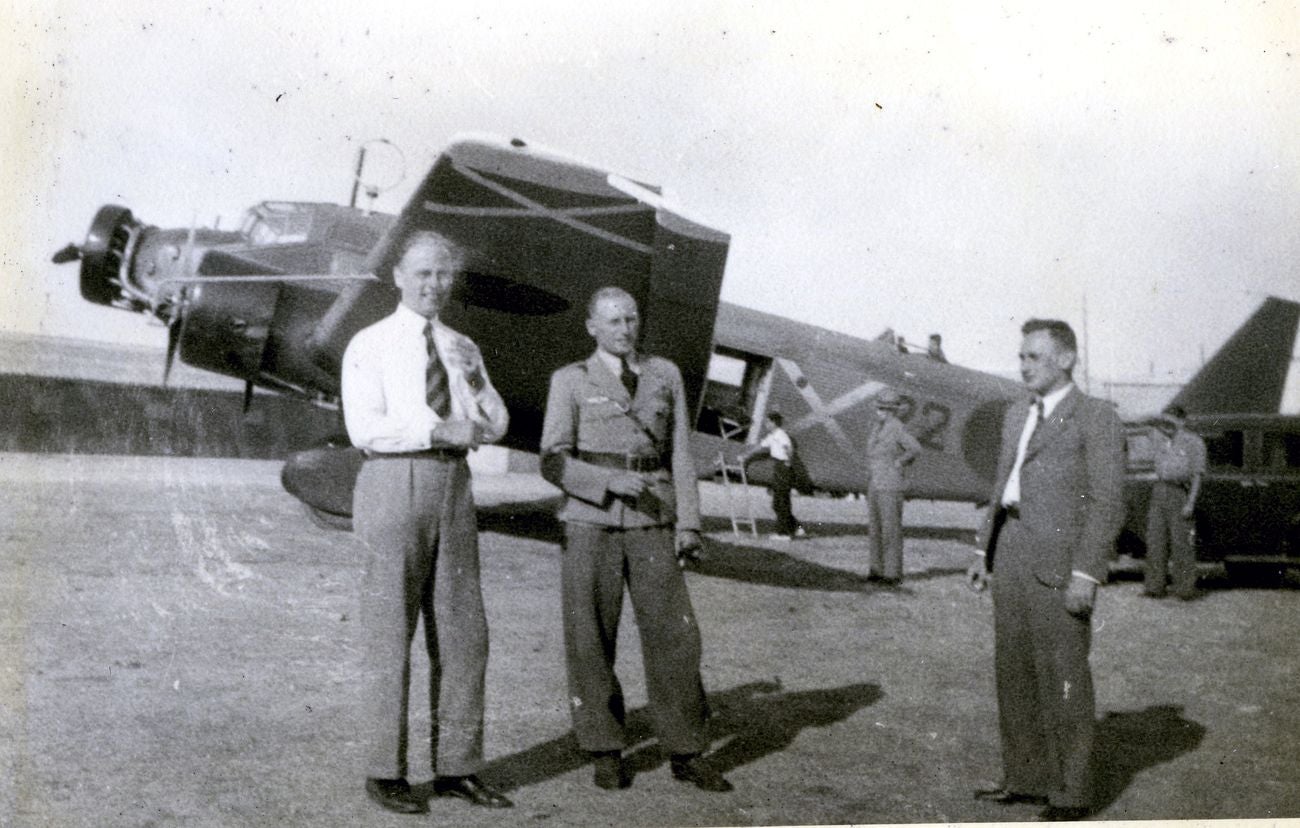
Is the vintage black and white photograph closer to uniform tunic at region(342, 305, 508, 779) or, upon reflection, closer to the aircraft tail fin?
uniform tunic at region(342, 305, 508, 779)

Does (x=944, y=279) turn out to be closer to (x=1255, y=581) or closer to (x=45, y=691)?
(x=45, y=691)

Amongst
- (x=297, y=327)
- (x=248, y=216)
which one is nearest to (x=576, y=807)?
(x=297, y=327)

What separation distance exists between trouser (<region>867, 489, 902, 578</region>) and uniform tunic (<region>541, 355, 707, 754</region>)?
4642 mm

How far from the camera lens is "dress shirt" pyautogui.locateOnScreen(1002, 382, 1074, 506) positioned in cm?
315

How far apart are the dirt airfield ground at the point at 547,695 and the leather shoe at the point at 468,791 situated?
33 millimetres

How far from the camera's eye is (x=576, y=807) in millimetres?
3023

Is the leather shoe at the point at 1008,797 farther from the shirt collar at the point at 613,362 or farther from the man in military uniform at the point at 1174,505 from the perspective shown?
the man in military uniform at the point at 1174,505

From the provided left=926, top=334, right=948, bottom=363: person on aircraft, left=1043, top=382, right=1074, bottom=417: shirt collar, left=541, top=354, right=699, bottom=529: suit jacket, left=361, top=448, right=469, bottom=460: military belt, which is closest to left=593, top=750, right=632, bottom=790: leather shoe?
left=541, top=354, right=699, bottom=529: suit jacket

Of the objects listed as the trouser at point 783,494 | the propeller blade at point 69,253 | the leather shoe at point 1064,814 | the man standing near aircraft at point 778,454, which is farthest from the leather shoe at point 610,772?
the trouser at point 783,494

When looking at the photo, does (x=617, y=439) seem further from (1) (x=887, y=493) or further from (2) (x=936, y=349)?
(2) (x=936, y=349)

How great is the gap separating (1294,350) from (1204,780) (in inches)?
340

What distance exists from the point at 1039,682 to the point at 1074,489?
1.99 feet

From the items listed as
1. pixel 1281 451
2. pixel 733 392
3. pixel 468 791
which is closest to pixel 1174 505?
pixel 1281 451

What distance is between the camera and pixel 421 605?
3.03 meters
